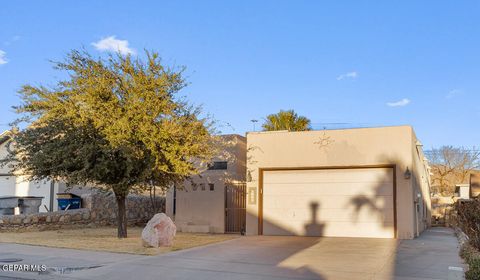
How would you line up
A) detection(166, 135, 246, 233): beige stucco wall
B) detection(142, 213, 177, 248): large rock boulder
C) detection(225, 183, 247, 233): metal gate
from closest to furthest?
detection(142, 213, 177, 248): large rock boulder → detection(225, 183, 247, 233): metal gate → detection(166, 135, 246, 233): beige stucco wall

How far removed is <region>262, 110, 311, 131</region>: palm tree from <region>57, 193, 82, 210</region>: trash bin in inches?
528

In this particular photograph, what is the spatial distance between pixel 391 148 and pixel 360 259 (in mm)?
6626

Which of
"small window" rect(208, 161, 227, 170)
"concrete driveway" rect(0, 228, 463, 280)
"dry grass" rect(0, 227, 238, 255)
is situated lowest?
"concrete driveway" rect(0, 228, 463, 280)

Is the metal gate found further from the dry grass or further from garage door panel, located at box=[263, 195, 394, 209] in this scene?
the dry grass

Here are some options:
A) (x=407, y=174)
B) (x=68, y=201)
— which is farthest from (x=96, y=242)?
(x=68, y=201)

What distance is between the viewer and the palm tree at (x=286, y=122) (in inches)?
1271

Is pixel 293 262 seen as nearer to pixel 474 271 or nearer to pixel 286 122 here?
pixel 474 271

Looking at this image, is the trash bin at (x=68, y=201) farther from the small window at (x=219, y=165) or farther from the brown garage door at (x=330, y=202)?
the brown garage door at (x=330, y=202)

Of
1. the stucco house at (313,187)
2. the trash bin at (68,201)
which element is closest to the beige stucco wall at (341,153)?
the stucco house at (313,187)

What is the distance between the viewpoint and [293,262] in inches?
461

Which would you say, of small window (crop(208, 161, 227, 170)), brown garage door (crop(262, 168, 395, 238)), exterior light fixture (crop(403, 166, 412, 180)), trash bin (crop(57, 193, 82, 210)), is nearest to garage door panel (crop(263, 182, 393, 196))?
brown garage door (crop(262, 168, 395, 238))

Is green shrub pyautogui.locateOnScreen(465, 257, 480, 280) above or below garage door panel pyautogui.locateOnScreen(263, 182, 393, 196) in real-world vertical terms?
below

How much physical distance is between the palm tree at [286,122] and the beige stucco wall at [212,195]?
1136 cm

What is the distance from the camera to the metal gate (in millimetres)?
20391
